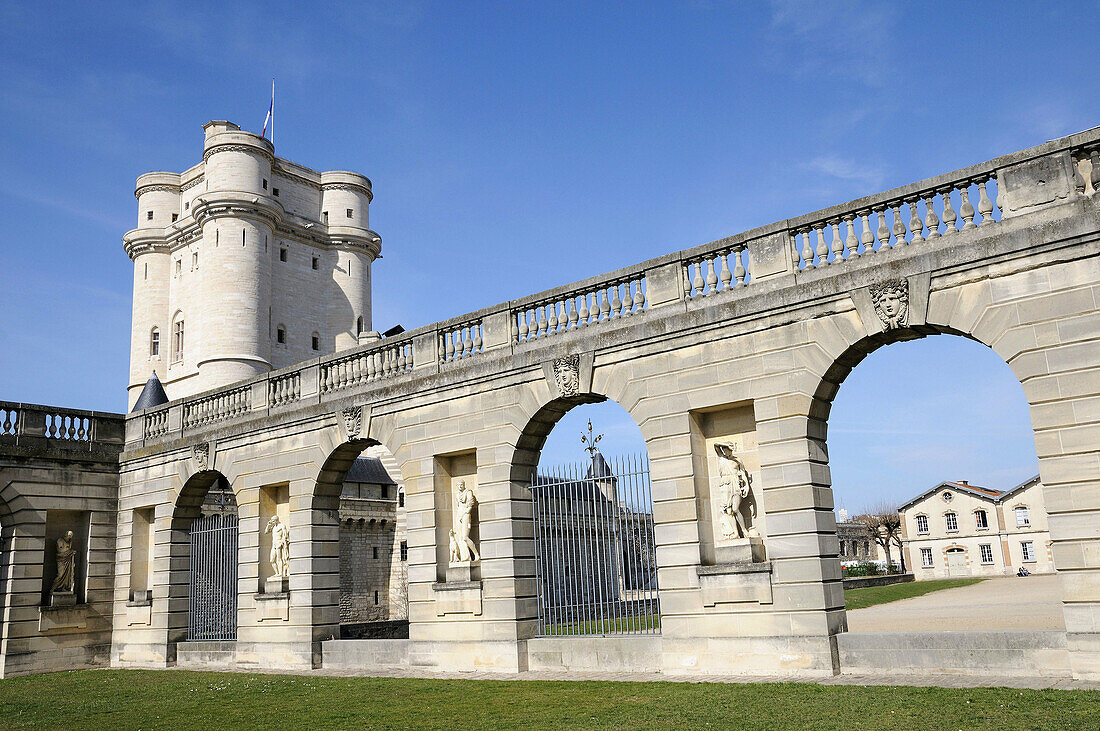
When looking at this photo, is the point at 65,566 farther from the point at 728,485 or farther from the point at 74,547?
the point at 728,485

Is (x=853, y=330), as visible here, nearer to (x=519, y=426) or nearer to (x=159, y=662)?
(x=519, y=426)

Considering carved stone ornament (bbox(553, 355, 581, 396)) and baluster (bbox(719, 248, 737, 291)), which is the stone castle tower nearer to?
carved stone ornament (bbox(553, 355, 581, 396))

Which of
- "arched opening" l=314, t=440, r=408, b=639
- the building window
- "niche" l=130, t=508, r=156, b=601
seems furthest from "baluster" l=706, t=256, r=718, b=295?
the building window

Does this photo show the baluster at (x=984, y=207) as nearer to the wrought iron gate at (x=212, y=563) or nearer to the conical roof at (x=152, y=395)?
the wrought iron gate at (x=212, y=563)

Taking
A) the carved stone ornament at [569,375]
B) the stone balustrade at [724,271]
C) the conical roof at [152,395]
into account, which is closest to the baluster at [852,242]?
the stone balustrade at [724,271]

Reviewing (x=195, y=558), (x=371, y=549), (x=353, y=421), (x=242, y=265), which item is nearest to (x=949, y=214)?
(x=353, y=421)

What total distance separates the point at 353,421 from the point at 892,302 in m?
9.50

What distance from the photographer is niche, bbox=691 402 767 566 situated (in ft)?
38.6

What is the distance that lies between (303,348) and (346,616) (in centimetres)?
1793

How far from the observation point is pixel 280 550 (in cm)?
1742

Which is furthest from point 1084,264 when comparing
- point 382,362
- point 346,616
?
point 346,616

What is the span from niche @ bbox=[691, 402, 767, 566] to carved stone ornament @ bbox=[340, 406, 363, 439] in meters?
6.56

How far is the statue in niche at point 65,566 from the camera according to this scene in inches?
786

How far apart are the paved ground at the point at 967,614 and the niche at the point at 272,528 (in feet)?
36.8
